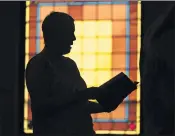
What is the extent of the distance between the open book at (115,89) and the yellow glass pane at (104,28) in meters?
0.80

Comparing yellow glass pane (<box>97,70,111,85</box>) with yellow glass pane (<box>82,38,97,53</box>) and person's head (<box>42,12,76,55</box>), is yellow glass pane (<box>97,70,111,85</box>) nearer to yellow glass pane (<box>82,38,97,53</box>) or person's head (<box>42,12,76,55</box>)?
yellow glass pane (<box>82,38,97,53</box>)

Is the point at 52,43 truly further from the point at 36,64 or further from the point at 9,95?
the point at 9,95

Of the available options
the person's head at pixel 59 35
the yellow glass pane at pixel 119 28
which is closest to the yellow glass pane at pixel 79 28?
the yellow glass pane at pixel 119 28

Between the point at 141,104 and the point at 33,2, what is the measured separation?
3.14 feet

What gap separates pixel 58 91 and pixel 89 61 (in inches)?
29.2

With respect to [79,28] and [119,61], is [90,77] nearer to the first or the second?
[119,61]

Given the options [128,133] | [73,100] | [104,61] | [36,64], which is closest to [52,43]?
[36,64]

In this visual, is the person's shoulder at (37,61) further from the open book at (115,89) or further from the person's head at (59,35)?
the open book at (115,89)

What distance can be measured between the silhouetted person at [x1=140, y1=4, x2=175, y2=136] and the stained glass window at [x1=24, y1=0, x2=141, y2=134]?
2.4 inches

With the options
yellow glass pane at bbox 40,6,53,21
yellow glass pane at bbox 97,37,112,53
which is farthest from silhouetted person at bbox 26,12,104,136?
yellow glass pane at bbox 97,37,112,53

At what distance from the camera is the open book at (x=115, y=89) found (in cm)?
183

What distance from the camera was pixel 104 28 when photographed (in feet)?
8.61

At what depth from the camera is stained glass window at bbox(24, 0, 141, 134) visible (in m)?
2.55

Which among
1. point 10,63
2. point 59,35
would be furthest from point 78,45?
point 59,35
